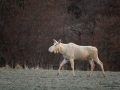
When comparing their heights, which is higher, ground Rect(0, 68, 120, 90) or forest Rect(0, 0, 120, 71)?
forest Rect(0, 0, 120, 71)

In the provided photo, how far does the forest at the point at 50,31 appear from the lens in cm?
4875

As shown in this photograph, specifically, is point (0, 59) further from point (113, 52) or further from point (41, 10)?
point (113, 52)

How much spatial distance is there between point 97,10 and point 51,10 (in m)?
8.19

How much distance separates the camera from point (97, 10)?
57656 millimetres

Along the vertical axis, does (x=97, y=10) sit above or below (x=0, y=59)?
above

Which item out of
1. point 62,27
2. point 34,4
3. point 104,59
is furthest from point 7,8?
point 104,59

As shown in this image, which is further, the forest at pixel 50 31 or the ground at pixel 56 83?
the forest at pixel 50 31

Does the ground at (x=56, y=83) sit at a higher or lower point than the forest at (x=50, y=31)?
lower

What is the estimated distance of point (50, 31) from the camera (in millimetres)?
53625

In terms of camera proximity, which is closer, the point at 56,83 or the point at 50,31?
the point at 56,83

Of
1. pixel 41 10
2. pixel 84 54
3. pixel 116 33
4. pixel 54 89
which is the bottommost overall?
pixel 54 89

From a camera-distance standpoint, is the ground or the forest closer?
the ground

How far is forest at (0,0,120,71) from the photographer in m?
48.8

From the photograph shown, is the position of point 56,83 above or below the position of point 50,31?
below
